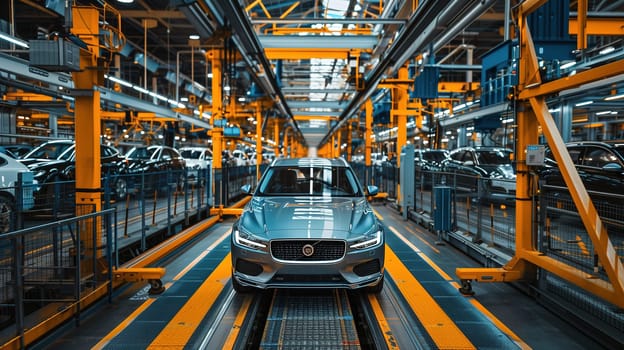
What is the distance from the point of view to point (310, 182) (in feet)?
18.7

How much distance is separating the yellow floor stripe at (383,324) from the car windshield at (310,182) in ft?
4.79

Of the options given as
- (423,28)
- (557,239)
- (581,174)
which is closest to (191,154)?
(423,28)

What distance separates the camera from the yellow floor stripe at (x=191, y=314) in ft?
11.4

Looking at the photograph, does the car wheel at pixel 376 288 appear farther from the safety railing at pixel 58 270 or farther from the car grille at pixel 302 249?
the safety railing at pixel 58 270

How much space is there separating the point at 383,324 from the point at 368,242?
0.80 metres

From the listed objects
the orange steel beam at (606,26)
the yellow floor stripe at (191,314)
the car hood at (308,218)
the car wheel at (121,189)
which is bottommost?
the yellow floor stripe at (191,314)

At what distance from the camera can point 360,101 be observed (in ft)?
50.9

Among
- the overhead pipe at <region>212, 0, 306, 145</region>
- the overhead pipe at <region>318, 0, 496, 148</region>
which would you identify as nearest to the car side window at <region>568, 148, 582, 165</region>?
the overhead pipe at <region>318, 0, 496, 148</region>

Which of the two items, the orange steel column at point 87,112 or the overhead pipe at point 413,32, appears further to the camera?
the overhead pipe at point 413,32

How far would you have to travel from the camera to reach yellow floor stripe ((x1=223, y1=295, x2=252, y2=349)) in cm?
342

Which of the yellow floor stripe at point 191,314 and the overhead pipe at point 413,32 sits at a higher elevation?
the overhead pipe at point 413,32

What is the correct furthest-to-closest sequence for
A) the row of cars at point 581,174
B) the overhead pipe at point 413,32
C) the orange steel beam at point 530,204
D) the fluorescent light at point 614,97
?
the fluorescent light at point 614,97 < the row of cars at point 581,174 < the overhead pipe at point 413,32 < the orange steel beam at point 530,204

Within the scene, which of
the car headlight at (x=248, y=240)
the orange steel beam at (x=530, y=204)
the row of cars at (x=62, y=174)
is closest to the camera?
the orange steel beam at (x=530, y=204)

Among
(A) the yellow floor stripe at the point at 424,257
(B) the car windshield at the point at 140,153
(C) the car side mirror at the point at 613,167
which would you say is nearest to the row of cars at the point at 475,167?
(A) the yellow floor stripe at the point at 424,257
